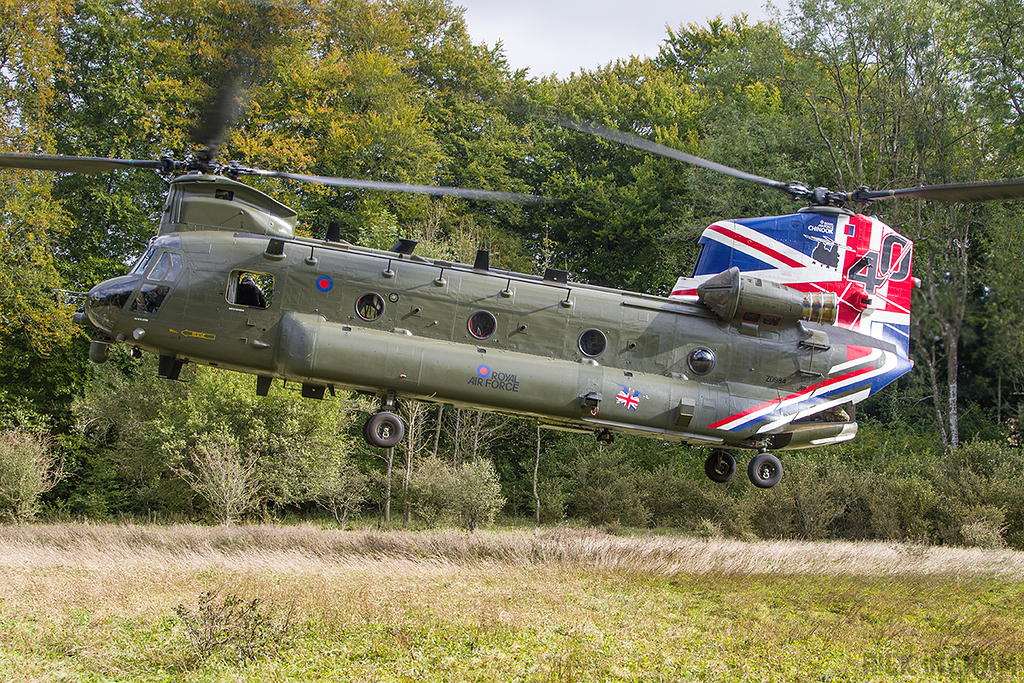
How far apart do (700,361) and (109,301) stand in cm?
872

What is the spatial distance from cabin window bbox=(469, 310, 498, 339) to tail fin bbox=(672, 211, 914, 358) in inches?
147

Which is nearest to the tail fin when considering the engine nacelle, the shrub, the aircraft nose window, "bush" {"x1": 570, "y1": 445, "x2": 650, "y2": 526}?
the engine nacelle

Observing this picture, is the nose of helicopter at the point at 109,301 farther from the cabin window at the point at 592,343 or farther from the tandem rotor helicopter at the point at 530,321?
the cabin window at the point at 592,343

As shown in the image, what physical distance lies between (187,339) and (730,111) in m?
28.5

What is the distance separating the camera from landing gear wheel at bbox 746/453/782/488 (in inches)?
536

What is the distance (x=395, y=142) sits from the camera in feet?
116

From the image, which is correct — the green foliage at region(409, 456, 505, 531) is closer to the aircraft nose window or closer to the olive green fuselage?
the olive green fuselage

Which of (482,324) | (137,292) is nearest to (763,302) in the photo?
(482,324)

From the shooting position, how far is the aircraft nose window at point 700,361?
13312 mm

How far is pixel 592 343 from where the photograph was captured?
42.5ft

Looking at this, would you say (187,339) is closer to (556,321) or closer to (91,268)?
(556,321)

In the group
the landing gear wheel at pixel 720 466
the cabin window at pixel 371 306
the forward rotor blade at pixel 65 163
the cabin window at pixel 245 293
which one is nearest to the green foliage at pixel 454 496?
the landing gear wheel at pixel 720 466

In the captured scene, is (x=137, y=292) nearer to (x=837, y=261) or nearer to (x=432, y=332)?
(x=432, y=332)

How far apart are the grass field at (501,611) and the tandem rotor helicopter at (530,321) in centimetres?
276
